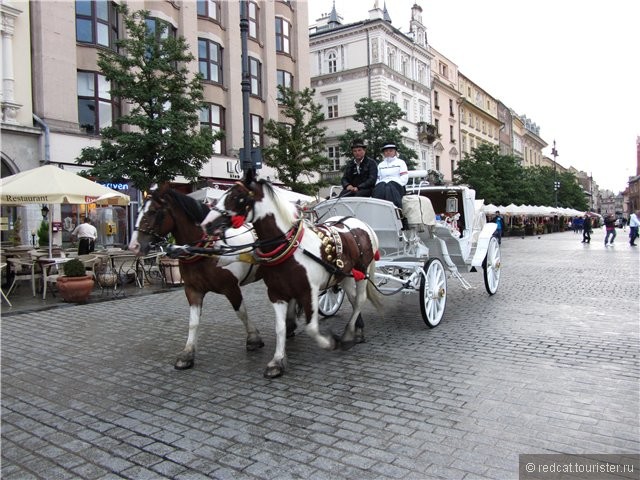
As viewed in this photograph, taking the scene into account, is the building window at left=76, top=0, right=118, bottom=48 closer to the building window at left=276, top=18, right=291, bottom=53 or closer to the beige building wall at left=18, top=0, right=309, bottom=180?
the beige building wall at left=18, top=0, right=309, bottom=180

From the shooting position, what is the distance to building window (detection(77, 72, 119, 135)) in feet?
65.3

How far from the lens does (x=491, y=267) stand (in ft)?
31.2

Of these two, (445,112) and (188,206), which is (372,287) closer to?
(188,206)

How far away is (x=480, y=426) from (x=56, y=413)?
11.5 ft

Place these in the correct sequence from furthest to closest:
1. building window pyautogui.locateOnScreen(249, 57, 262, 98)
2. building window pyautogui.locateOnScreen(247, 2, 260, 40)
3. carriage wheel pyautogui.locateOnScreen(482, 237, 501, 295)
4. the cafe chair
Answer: building window pyautogui.locateOnScreen(247, 2, 260, 40), building window pyautogui.locateOnScreen(249, 57, 262, 98), the cafe chair, carriage wheel pyautogui.locateOnScreen(482, 237, 501, 295)

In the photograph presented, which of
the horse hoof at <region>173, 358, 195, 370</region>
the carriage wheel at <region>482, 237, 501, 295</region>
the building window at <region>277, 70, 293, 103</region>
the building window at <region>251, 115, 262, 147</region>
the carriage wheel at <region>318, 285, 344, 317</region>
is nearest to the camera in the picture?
the horse hoof at <region>173, 358, 195, 370</region>

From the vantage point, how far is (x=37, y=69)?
18.3 meters

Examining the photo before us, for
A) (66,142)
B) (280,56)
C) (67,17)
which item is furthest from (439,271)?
(280,56)

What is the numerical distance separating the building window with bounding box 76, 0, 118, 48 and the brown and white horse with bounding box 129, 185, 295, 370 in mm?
18622

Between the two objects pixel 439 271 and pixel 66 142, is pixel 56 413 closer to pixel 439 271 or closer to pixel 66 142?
pixel 439 271

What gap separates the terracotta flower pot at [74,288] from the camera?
31.2 feet

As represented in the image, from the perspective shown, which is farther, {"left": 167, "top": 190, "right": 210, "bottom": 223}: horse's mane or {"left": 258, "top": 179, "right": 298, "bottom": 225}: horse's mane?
{"left": 167, "top": 190, "right": 210, "bottom": 223}: horse's mane

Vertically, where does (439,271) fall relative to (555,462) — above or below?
above

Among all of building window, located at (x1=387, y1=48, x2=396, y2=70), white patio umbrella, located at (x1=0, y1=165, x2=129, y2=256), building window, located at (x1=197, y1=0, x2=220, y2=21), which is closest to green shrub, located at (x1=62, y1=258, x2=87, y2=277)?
white patio umbrella, located at (x1=0, y1=165, x2=129, y2=256)
